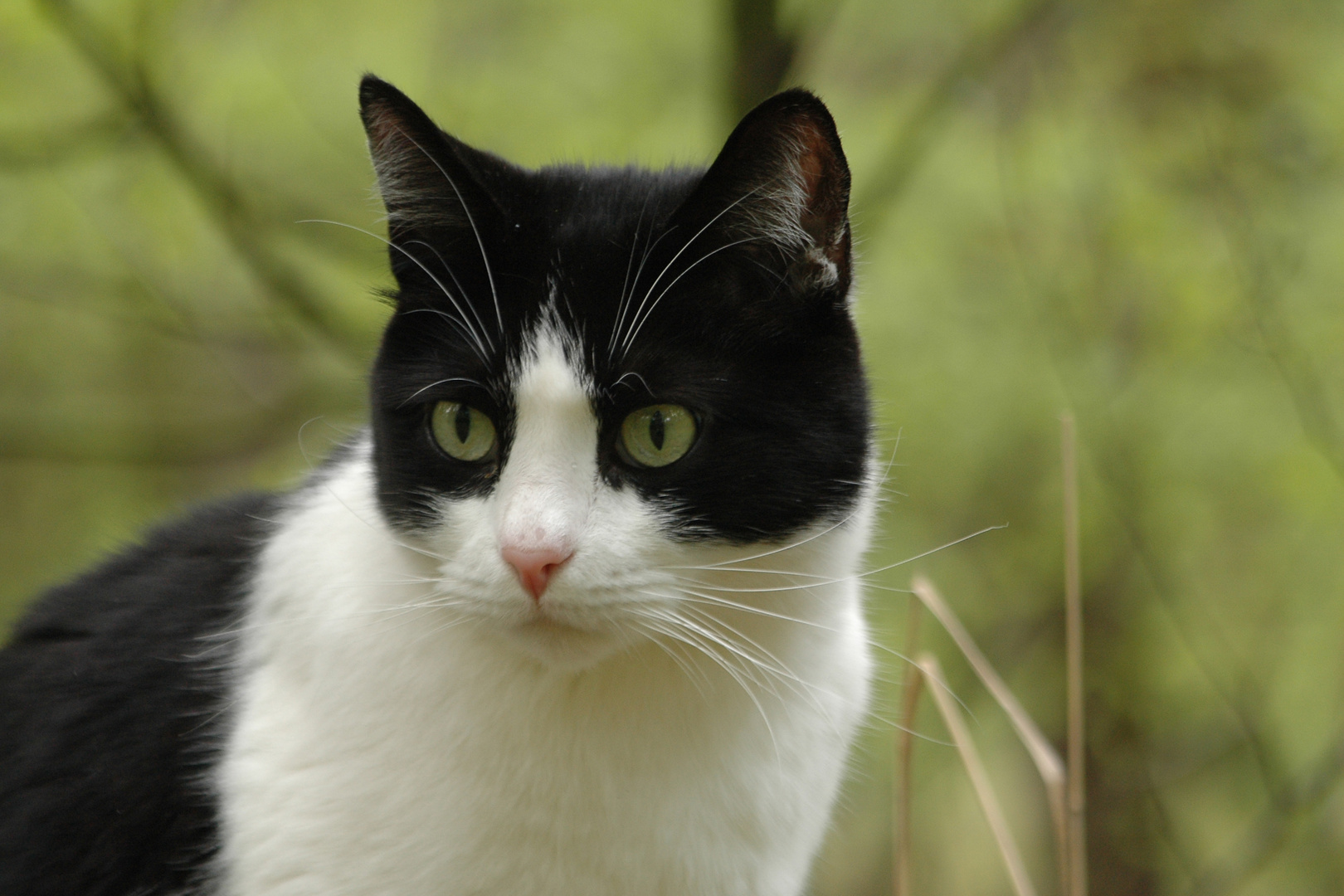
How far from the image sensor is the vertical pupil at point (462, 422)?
51.6 inches

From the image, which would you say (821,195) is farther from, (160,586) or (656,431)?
(160,586)

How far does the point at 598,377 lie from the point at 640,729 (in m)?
0.43

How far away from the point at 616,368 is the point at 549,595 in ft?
0.89

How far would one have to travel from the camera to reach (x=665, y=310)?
1.31 metres

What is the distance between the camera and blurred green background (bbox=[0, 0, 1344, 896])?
3.10 metres

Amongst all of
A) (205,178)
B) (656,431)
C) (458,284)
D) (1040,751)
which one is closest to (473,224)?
(458,284)

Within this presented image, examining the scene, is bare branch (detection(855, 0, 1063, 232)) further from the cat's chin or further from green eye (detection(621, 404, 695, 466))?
the cat's chin

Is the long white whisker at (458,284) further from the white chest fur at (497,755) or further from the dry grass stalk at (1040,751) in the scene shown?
the dry grass stalk at (1040,751)

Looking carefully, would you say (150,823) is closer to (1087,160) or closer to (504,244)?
Answer: (504,244)

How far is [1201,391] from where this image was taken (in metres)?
3.40

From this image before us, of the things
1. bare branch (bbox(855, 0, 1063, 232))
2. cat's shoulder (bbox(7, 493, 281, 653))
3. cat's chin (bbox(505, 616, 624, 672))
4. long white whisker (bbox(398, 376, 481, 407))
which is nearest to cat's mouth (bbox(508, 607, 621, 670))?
cat's chin (bbox(505, 616, 624, 672))

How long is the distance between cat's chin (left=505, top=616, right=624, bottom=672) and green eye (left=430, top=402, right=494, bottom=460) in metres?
0.22

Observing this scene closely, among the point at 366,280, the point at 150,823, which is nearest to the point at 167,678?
the point at 150,823

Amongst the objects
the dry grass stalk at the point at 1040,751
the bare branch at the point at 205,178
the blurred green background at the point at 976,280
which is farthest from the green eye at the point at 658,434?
the bare branch at the point at 205,178
